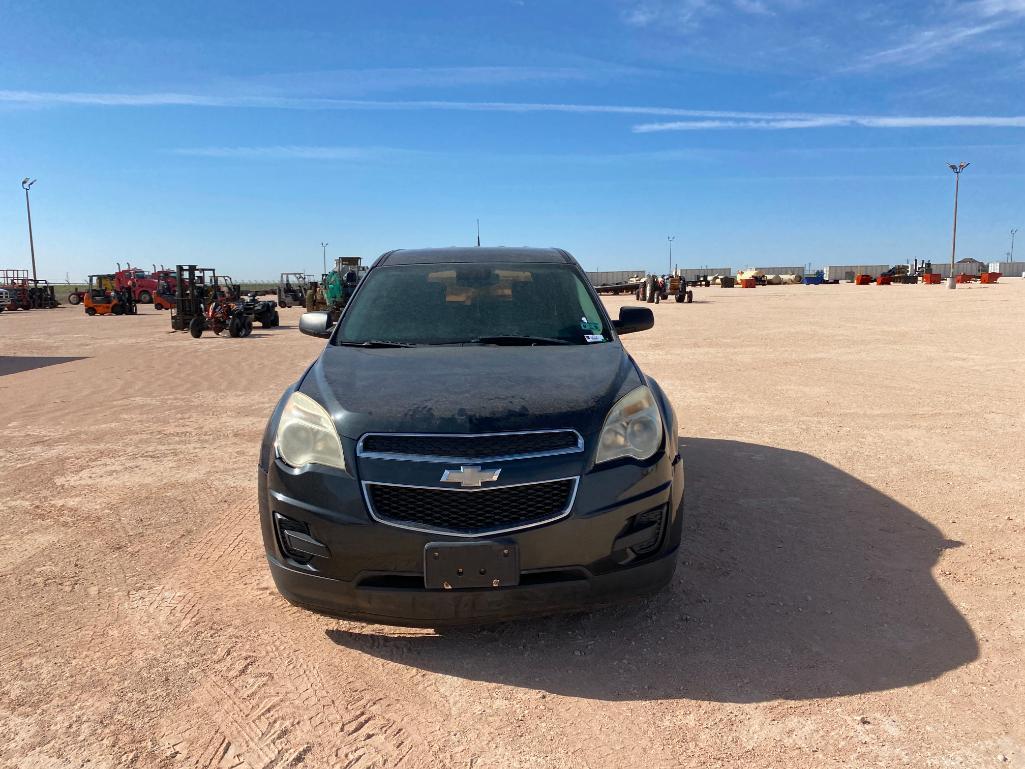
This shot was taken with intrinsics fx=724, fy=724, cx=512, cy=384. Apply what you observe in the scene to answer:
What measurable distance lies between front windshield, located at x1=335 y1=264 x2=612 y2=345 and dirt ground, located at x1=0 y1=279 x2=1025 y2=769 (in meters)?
1.39

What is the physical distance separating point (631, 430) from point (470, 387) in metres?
0.69

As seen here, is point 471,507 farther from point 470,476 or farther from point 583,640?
point 583,640

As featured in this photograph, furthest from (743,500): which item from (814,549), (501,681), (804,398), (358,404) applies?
(804,398)

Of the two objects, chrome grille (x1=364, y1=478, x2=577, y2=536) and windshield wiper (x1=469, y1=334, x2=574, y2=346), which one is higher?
windshield wiper (x1=469, y1=334, x2=574, y2=346)

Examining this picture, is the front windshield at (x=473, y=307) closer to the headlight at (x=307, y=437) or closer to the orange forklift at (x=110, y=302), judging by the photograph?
the headlight at (x=307, y=437)

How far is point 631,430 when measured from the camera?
2936mm

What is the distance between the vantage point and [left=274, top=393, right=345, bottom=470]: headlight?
282 cm

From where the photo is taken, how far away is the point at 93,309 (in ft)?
113

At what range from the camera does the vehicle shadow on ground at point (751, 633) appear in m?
2.76

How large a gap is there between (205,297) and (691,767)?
22.7 meters

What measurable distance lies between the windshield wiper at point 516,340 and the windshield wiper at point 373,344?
0.36 meters

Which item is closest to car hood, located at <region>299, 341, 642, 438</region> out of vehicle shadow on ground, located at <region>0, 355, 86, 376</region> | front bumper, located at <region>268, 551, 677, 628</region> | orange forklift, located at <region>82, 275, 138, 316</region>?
front bumper, located at <region>268, 551, 677, 628</region>

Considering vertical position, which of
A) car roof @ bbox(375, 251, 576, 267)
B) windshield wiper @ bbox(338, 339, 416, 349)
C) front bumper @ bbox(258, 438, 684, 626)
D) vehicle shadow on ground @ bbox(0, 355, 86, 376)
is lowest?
vehicle shadow on ground @ bbox(0, 355, 86, 376)

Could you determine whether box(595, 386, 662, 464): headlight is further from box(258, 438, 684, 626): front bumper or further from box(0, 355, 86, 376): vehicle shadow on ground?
box(0, 355, 86, 376): vehicle shadow on ground
